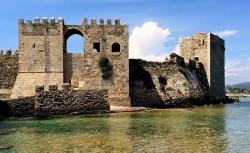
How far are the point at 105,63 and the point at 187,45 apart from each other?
15.0 metres

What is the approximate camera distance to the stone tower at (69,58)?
31219 mm

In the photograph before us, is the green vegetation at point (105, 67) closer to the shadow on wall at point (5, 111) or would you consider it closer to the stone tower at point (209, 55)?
the shadow on wall at point (5, 111)

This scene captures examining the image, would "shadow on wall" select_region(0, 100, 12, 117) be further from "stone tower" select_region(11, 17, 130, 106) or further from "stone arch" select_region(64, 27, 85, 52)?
"stone arch" select_region(64, 27, 85, 52)

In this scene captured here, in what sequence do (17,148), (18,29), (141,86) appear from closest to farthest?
1. (17,148)
2. (18,29)
3. (141,86)

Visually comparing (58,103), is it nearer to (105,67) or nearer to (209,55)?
(105,67)

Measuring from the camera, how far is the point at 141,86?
113 ft

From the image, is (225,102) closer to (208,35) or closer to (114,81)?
(208,35)

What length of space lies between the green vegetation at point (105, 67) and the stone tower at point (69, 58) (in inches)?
9.1

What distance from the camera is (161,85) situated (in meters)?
35.2

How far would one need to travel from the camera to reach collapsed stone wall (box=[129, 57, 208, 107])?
34250 millimetres

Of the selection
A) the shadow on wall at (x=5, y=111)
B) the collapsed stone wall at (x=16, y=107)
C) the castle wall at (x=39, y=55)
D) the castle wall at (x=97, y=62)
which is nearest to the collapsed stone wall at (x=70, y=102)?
the collapsed stone wall at (x=16, y=107)

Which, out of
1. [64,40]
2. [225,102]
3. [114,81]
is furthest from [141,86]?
[225,102]

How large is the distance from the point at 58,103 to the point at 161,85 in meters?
11.4

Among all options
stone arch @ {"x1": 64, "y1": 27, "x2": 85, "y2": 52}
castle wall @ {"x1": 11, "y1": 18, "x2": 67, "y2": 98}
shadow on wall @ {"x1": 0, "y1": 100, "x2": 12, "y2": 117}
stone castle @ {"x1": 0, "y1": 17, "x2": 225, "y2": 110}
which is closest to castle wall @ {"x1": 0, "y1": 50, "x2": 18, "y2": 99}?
stone castle @ {"x1": 0, "y1": 17, "x2": 225, "y2": 110}
